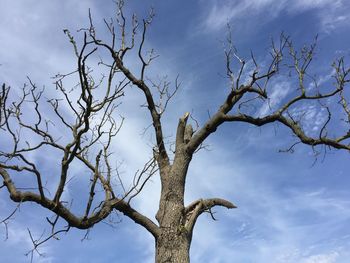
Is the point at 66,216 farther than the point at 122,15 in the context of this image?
No

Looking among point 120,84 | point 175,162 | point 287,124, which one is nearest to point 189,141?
point 175,162

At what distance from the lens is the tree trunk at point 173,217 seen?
5341 millimetres

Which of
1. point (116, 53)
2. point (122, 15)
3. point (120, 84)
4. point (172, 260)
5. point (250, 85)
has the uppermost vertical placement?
point (122, 15)

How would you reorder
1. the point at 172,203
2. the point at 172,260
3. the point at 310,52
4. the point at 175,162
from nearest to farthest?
the point at 172,260 < the point at 172,203 < the point at 175,162 < the point at 310,52

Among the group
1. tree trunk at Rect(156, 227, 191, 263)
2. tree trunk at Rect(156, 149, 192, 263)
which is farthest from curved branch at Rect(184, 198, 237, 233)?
tree trunk at Rect(156, 227, 191, 263)

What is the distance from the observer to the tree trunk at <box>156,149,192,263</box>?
5.34 metres

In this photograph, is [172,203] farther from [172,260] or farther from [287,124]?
[287,124]

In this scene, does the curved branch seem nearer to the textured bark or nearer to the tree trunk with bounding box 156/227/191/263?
the textured bark

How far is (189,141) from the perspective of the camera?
6.55 meters

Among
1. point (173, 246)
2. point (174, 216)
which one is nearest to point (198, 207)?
point (174, 216)

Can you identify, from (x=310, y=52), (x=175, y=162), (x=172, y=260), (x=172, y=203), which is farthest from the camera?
(x=310, y=52)

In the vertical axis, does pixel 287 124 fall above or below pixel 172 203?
above

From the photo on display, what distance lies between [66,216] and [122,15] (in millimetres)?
3278

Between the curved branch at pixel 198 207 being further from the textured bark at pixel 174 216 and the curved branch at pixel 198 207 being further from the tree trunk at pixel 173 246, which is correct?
the tree trunk at pixel 173 246
